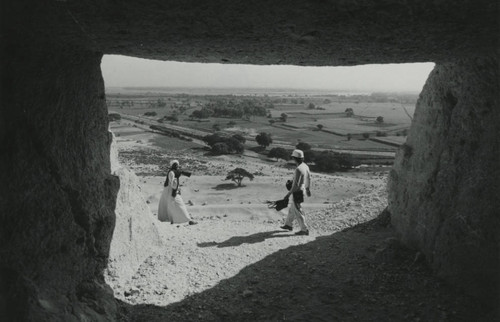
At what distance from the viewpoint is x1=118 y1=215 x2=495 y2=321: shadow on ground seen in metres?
4.48

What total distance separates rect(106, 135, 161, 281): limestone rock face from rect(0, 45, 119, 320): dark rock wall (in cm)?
42

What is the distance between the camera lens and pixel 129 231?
548cm

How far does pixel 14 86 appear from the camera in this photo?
3.36 meters

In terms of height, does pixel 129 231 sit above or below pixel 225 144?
above

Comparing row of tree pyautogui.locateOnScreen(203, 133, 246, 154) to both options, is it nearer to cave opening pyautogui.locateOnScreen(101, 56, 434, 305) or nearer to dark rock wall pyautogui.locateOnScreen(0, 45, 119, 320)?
cave opening pyautogui.locateOnScreen(101, 56, 434, 305)

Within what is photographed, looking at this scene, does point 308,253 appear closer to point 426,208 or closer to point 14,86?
point 426,208

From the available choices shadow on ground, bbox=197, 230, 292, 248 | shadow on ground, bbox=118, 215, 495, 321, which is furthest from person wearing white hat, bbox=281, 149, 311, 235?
shadow on ground, bbox=118, 215, 495, 321

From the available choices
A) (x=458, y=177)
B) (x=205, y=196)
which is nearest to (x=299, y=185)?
(x=458, y=177)

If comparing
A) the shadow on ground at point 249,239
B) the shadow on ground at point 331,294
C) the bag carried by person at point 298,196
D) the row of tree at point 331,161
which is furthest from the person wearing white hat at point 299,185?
the row of tree at point 331,161

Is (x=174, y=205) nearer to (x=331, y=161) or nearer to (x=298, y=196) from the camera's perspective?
(x=298, y=196)

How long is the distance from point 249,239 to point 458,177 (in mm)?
3736

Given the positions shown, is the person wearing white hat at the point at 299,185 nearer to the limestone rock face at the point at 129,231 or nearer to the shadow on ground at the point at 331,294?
the shadow on ground at the point at 331,294

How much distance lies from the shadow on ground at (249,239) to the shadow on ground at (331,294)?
923 millimetres

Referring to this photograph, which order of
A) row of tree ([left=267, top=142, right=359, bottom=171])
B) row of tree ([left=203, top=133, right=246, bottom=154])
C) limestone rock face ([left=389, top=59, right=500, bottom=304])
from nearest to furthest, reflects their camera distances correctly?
limestone rock face ([left=389, top=59, right=500, bottom=304]) → row of tree ([left=267, top=142, right=359, bottom=171]) → row of tree ([left=203, top=133, right=246, bottom=154])
